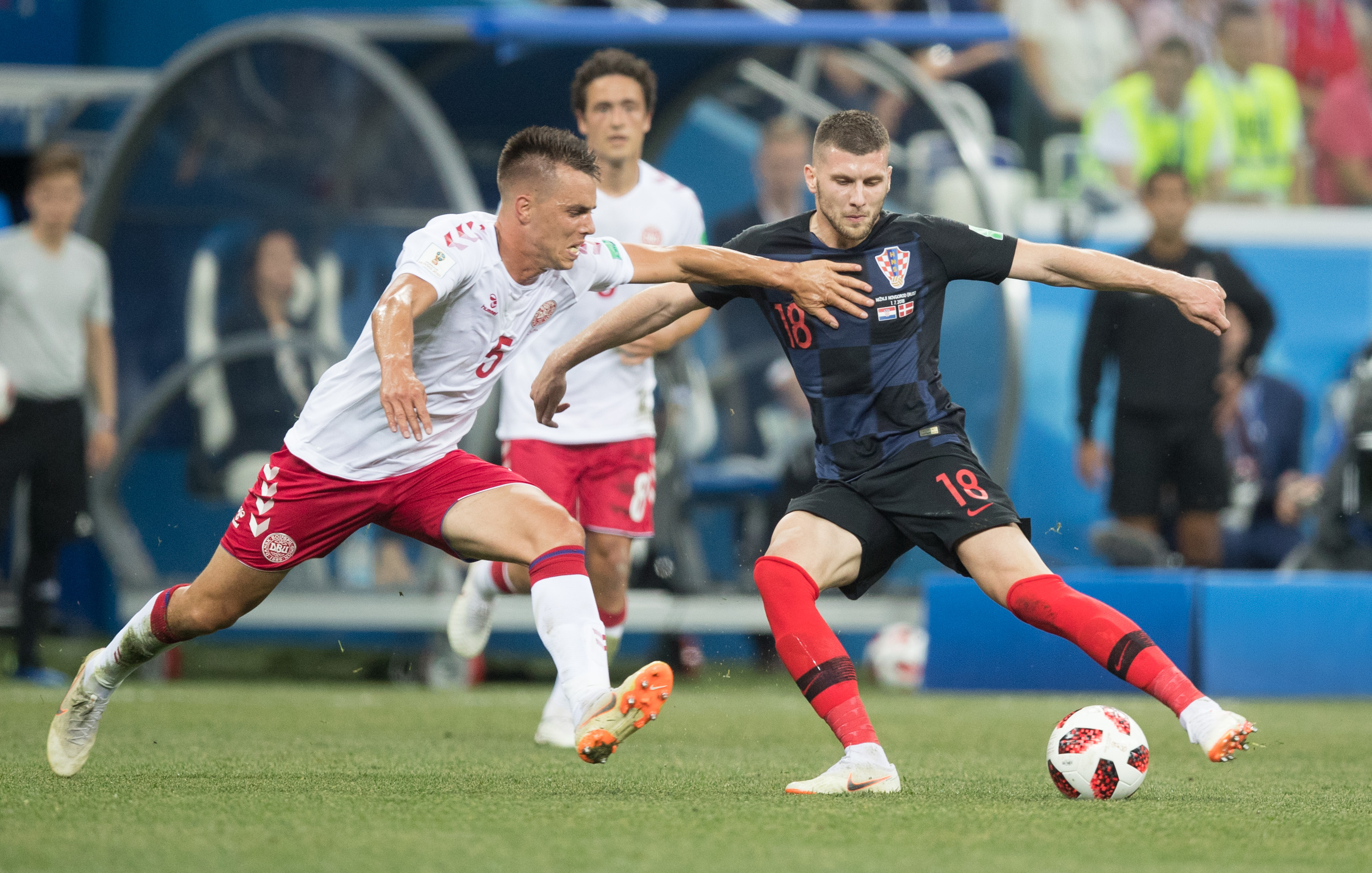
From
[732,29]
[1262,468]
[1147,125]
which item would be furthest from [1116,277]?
[1147,125]

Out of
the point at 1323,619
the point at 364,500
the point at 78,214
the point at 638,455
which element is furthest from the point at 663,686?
the point at 78,214

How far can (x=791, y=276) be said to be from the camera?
5305mm

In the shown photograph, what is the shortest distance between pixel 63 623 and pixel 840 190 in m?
8.59

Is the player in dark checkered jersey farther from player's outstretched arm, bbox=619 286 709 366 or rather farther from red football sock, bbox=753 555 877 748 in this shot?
player's outstretched arm, bbox=619 286 709 366

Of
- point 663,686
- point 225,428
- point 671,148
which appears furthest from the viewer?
point 671,148

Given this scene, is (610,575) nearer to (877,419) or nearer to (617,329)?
(617,329)

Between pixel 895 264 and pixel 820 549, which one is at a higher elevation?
pixel 895 264

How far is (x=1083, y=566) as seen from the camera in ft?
41.0

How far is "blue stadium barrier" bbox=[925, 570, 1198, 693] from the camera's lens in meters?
9.37

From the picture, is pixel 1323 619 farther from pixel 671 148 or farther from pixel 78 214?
pixel 78 214

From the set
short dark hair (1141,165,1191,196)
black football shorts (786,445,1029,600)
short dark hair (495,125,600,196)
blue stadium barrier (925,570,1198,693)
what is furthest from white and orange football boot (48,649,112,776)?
short dark hair (1141,165,1191,196)

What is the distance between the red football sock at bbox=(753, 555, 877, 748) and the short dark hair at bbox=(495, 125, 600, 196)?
129cm

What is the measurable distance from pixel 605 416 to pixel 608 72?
137 cm

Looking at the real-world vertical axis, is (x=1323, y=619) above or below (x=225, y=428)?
below
